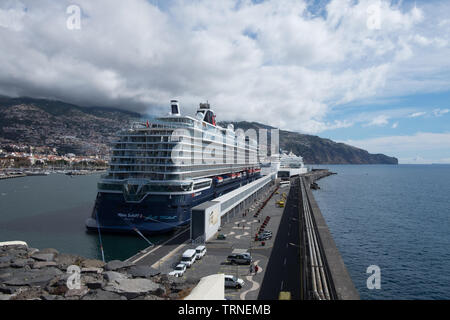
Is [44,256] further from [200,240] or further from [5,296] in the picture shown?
[200,240]

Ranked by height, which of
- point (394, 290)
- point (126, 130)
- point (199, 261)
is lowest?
point (394, 290)

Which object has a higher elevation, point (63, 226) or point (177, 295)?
point (177, 295)

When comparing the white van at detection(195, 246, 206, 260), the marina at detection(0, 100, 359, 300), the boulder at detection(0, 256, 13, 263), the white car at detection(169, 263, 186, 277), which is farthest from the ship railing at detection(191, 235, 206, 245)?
the boulder at detection(0, 256, 13, 263)

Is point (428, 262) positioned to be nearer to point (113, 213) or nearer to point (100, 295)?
point (100, 295)

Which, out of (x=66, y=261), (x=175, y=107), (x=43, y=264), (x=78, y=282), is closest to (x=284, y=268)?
(x=78, y=282)

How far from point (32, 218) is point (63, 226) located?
1051 cm

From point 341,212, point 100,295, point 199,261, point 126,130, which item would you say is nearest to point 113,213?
point 126,130

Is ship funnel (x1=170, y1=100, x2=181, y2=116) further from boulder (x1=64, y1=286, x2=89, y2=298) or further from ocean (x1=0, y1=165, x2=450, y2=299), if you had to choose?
boulder (x1=64, y1=286, x2=89, y2=298)

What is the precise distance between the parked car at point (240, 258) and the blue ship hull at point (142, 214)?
1268 cm

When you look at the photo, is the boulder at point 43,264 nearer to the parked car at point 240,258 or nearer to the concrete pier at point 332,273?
the parked car at point 240,258

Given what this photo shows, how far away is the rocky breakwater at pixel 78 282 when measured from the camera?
1366cm

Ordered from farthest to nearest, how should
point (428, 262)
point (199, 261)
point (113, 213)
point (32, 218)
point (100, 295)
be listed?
1. point (32, 218)
2. point (113, 213)
3. point (428, 262)
4. point (199, 261)
5. point (100, 295)
